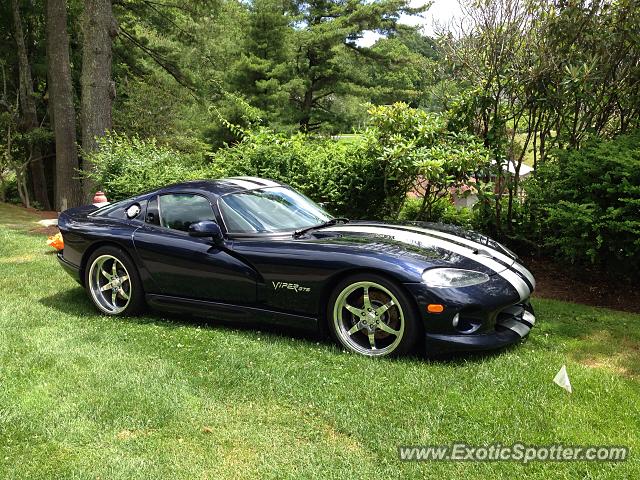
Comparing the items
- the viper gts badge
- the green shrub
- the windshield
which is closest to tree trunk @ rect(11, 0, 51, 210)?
the green shrub

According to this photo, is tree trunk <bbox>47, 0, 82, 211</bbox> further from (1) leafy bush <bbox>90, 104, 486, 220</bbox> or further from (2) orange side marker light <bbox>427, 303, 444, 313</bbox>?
(2) orange side marker light <bbox>427, 303, 444, 313</bbox>

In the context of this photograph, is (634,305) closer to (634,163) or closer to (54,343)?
(634,163)

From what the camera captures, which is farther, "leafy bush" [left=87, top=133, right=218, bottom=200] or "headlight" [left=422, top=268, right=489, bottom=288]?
"leafy bush" [left=87, top=133, right=218, bottom=200]

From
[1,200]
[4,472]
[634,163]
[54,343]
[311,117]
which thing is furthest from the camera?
[311,117]

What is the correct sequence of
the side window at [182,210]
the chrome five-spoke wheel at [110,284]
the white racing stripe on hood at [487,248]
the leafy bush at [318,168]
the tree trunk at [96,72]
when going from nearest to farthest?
the white racing stripe on hood at [487,248]
the side window at [182,210]
the chrome five-spoke wheel at [110,284]
the leafy bush at [318,168]
the tree trunk at [96,72]

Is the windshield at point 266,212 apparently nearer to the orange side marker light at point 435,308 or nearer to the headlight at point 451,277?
the headlight at point 451,277

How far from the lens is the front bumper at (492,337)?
371 cm

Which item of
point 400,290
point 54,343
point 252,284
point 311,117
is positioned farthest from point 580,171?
point 311,117

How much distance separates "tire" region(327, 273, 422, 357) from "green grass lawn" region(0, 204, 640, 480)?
0.49 ft

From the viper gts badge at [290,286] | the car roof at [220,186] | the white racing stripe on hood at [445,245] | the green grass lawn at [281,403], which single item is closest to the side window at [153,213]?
the car roof at [220,186]

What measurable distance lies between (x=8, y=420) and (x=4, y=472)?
563 millimetres

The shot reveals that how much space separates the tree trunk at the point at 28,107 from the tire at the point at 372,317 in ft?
62.2

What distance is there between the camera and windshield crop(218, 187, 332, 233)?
4734mm

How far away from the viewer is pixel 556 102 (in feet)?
22.5
